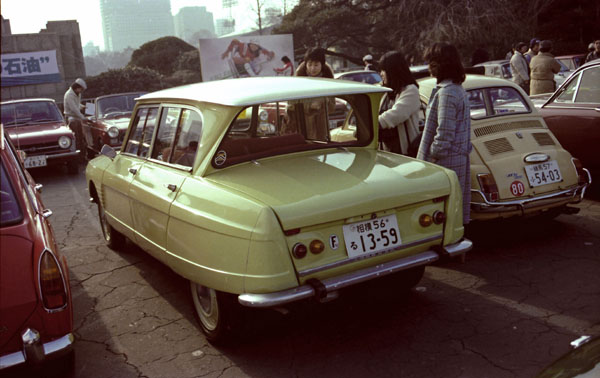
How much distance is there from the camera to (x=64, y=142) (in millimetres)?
10953

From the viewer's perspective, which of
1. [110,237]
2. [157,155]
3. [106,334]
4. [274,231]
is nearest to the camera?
[274,231]

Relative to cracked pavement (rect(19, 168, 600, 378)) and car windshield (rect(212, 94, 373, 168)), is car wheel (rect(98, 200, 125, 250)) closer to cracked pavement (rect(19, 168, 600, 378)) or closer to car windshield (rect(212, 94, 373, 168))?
cracked pavement (rect(19, 168, 600, 378))

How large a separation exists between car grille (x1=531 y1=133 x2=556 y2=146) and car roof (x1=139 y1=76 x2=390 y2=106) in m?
2.12

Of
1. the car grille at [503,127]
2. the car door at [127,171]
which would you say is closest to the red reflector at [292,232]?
the car door at [127,171]

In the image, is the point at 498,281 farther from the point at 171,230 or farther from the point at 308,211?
the point at 171,230

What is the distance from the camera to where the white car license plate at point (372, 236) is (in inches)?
133

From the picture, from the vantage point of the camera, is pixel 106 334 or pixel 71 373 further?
pixel 106 334

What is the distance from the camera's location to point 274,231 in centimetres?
311

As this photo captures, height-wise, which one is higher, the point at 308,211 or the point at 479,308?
the point at 308,211

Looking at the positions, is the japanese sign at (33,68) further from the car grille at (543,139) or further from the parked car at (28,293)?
the parked car at (28,293)

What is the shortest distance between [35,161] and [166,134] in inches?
288

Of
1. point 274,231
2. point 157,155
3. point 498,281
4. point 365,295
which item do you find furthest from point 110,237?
point 498,281

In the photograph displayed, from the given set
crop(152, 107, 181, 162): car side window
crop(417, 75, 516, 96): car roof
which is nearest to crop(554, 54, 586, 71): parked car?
crop(417, 75, 516, 96): car roof

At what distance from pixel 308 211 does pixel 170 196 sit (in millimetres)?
1108
